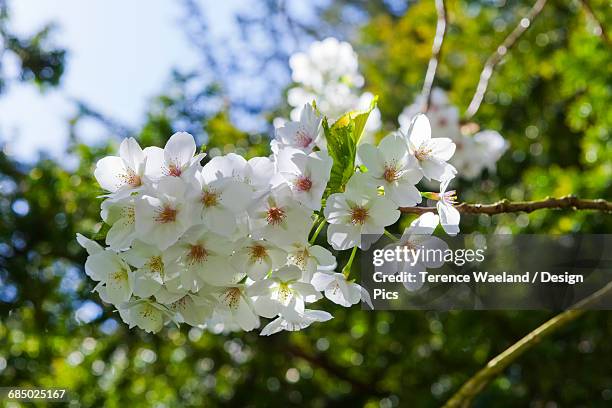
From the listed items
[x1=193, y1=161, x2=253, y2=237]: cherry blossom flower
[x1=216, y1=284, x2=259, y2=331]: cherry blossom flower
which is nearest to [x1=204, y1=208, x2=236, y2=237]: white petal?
[x1=193, y1=161, x2=253, y2=237]: cherry blossom flower

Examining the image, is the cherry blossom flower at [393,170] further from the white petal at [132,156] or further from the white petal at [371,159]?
the white petal at [132,156]

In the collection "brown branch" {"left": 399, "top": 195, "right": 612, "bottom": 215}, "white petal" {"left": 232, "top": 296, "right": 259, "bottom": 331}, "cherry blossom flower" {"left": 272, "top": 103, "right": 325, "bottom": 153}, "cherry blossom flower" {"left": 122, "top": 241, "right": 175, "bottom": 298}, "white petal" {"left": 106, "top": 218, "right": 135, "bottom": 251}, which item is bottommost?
"white petal" {"left": 232, "top": 296, "right": 259, "bottom": 331}

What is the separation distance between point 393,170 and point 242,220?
17cm

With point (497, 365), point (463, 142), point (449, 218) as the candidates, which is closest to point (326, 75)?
point (463, 142)

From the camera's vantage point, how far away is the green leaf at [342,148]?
776 mm

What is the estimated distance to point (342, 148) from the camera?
790 millimetres

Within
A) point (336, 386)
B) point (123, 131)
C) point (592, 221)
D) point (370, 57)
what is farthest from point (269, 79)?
point (592, 221)

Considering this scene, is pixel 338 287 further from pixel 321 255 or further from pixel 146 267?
pixel 146 267

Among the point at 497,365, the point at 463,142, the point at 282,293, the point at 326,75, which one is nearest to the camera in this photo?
the point at 282,293

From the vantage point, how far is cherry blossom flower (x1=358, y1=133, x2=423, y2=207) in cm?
75

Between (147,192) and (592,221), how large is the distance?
5.50ft

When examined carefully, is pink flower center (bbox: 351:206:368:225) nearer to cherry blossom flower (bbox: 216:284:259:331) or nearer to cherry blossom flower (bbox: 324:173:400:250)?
cherry blossom flower (bbox: 324:173:400:250)

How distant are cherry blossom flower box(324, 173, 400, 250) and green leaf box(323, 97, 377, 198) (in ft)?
0.10

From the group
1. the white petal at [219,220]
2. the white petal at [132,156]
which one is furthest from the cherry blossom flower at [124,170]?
the white petal at [219,220]
